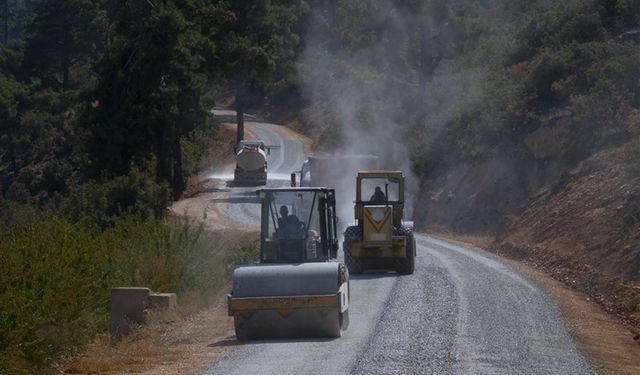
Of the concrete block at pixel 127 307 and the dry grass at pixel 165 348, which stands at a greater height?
the concrete block at pixel 127 307

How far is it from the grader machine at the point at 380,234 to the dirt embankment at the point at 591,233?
494 centimetres

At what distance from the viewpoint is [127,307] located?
905 inches

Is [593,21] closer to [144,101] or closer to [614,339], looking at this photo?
[144,101]

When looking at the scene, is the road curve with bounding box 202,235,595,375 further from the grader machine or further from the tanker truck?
the tanker truck

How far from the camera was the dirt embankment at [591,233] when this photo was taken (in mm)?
28391

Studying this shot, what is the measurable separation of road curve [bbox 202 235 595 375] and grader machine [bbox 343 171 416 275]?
3.78 ft

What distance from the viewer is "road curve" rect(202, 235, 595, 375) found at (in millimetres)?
16656

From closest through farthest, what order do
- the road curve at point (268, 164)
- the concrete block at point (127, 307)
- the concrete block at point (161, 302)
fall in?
the concrete block at point (127, 307) < the concrete block at point (161, 302) < the road curve at point (268, 164)

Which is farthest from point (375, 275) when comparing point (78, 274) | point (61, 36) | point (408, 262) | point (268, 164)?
point (61, 36)

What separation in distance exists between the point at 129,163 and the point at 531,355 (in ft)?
138

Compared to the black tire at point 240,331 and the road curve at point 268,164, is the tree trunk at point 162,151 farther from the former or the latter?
the black tire at point 240,331

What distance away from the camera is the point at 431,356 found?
57.2 feet

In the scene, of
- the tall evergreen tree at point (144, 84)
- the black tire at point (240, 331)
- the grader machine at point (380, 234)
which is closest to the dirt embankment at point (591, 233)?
the grader machine at point (380, 234)

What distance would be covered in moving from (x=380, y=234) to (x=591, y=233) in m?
8.68
